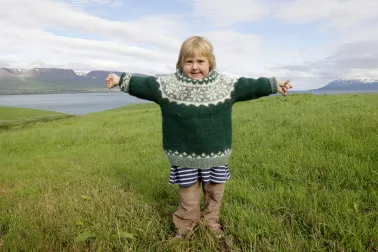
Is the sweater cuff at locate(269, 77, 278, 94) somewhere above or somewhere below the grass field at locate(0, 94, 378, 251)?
above

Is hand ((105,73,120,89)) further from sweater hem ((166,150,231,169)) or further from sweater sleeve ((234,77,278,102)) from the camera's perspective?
sweater sleeve ((234,77,278,102))

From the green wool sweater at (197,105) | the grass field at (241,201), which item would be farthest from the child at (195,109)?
the grass field at (241,201)

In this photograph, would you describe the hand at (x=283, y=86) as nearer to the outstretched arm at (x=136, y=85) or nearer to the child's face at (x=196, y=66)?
the child's face at (x=196, y=66)

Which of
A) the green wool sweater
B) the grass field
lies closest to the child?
the green wool sweater

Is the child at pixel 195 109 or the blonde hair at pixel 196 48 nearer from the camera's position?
the blonde hair at pixel 196 48

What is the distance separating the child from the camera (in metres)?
3.48

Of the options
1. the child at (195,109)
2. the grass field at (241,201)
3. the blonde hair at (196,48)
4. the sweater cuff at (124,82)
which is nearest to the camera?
the grass field at (241,201)

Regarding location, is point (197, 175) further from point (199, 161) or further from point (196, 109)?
point (196, 109)

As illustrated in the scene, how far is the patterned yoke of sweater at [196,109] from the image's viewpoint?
11.5 feet

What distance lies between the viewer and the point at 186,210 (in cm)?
370

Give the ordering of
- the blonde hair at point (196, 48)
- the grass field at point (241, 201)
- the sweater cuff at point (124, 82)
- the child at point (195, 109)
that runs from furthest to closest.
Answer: the sweater cuff at point (124, 82) → the child at point (195, 109) → the blonde hair at point (196, 48) → the grass field at point (241, 201)

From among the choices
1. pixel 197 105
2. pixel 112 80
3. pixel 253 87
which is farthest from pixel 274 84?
pixel 112 80

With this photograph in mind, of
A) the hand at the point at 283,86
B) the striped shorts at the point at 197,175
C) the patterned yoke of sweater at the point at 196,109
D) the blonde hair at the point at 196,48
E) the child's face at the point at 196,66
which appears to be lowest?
the striped shorts at the point at 197,175

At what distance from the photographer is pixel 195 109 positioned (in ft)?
11.4
